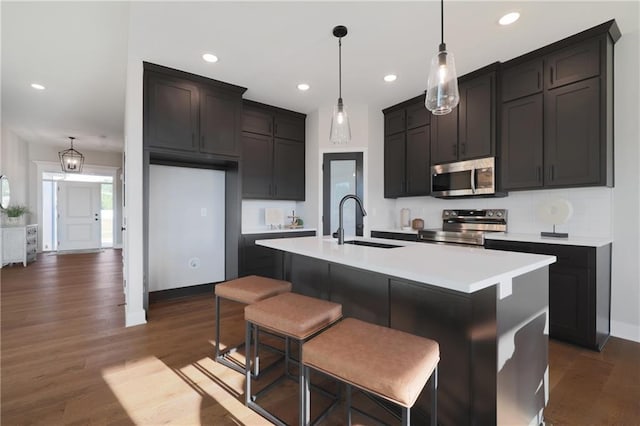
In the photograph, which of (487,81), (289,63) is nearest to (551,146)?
(487,81)

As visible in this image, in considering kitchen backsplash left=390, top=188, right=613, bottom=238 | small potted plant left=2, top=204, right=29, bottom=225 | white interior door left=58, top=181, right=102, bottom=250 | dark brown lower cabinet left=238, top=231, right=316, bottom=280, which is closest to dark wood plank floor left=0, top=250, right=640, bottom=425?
dark brown lower cabinet left=238, top=231, right=316, bottom=280

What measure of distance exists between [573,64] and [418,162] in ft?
5.89

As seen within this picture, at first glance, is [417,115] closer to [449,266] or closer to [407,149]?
[407,149]

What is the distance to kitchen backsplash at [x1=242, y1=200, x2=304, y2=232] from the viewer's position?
4.34m

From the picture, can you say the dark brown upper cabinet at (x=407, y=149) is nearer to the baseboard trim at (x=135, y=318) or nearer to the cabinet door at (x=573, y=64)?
the cabinet door at (x=573, y=64)

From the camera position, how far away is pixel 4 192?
551 centimetres

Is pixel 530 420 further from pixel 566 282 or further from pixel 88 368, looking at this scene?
pixel 88 368

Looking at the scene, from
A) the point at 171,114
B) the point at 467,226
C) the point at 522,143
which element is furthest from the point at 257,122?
the point at 522,143

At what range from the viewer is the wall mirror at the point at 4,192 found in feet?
17.6

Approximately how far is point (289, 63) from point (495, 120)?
2.37 metres

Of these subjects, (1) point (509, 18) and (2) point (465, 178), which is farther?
(2) point (465, 178)

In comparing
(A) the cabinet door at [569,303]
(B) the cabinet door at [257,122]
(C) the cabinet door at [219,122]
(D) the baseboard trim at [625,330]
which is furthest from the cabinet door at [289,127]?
(D) the baseboard trim at [625,330]

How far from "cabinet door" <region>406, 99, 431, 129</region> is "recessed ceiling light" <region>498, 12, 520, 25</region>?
4.77 ft

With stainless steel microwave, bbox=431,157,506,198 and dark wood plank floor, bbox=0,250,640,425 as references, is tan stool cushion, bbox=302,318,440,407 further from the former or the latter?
stainless steel microwave, bbox=431,157,506,198
